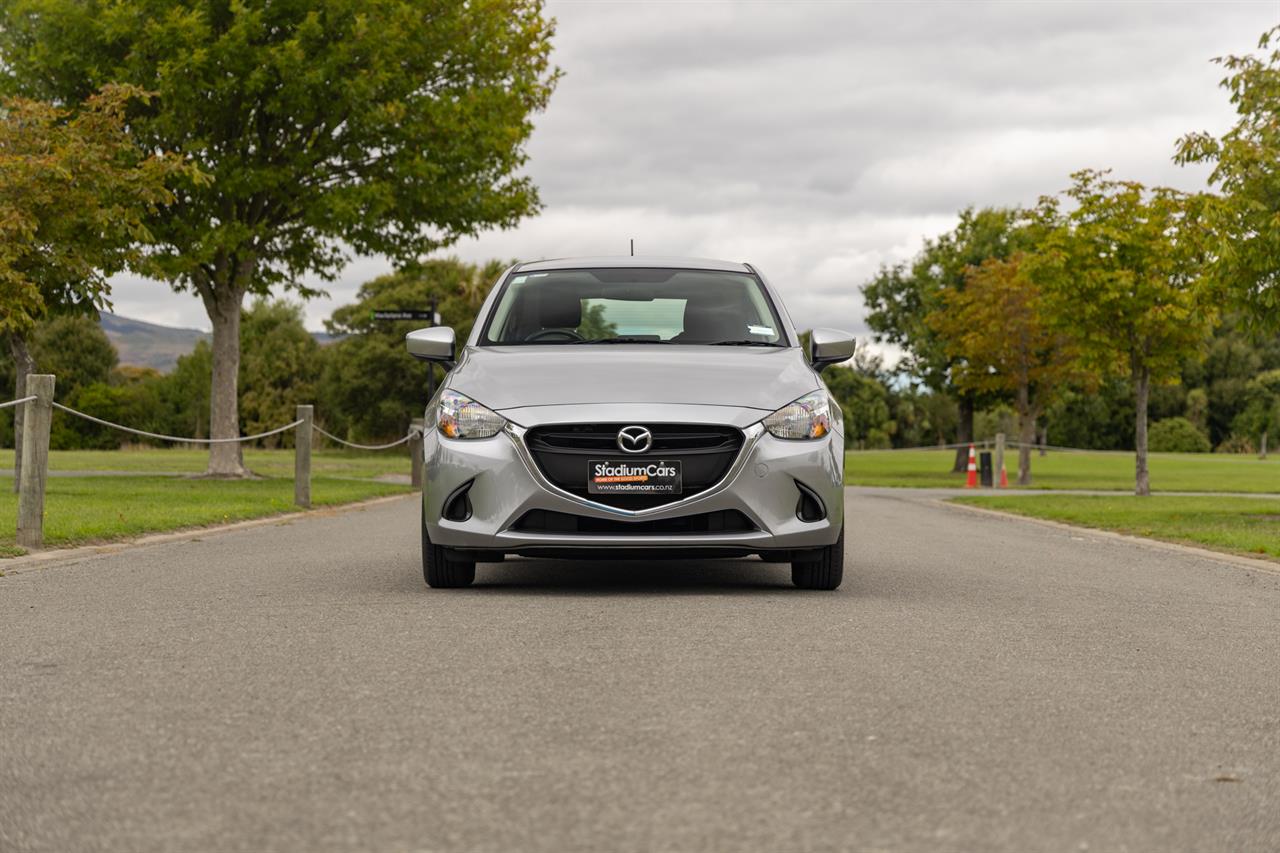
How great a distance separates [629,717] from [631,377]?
3.51 m

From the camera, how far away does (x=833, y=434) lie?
8156mm

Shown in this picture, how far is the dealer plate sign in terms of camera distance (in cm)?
769

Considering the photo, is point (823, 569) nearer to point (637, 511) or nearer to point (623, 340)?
point (637, 511)

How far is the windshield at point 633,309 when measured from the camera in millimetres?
9141

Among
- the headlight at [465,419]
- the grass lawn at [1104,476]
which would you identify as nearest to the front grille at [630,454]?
the headlight at [465,419]

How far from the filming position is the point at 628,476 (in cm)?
769

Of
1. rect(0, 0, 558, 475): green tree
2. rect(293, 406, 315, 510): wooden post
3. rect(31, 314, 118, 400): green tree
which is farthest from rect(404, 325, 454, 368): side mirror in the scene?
rect(31, 314, 118, 400): green tree

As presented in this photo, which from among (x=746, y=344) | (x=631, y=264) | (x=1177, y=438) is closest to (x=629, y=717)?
(x=746, y=344)

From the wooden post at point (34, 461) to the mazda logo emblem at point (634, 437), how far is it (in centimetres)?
451

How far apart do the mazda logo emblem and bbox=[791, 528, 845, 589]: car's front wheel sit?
3.74 feet

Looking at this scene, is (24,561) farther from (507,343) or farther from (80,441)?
(80,441)

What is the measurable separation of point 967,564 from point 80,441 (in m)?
74.4

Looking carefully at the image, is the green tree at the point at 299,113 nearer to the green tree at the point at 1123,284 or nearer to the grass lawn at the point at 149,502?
the grass lawn at the point at 149,502

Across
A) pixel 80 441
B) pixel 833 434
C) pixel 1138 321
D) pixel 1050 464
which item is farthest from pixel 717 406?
pixel 80 441
